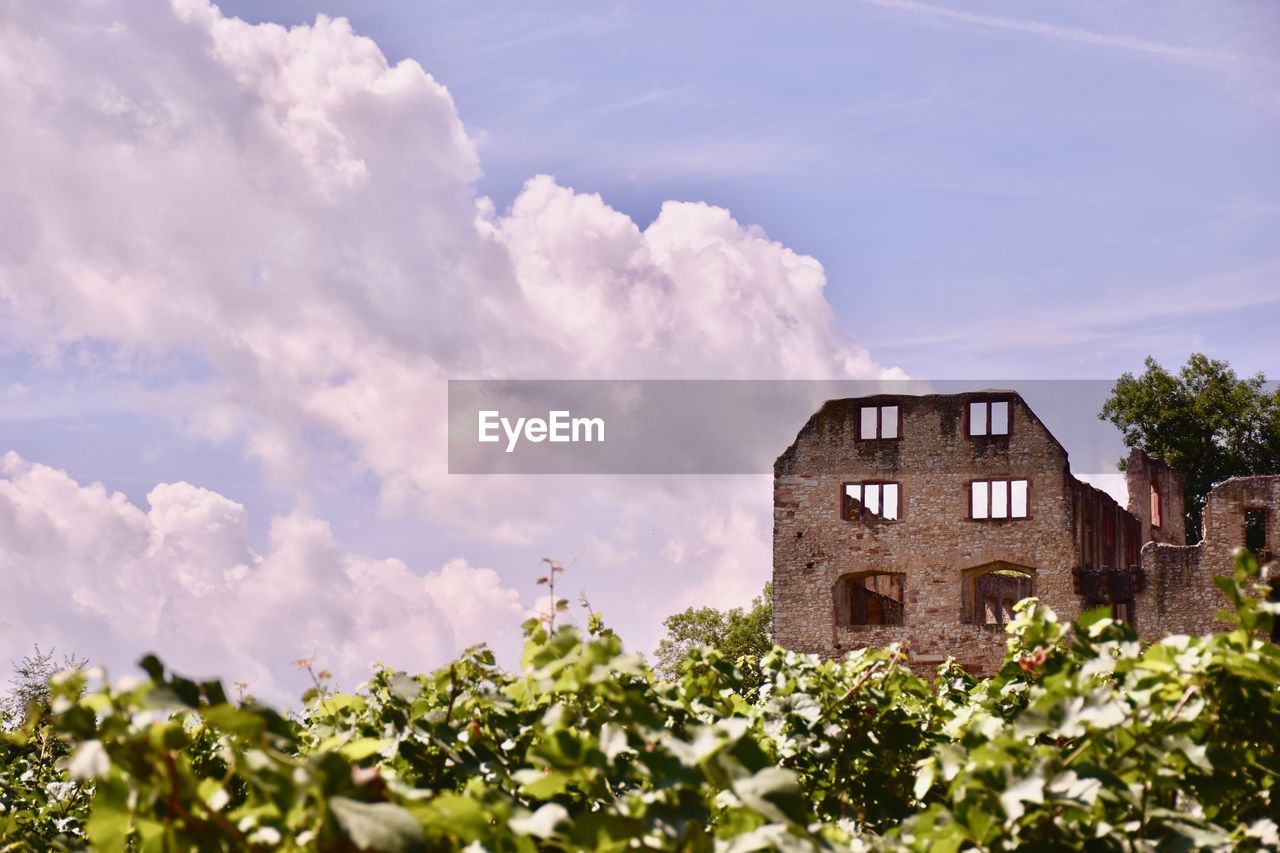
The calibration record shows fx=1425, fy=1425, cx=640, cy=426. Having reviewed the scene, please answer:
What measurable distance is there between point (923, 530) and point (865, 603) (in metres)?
A: 2.51

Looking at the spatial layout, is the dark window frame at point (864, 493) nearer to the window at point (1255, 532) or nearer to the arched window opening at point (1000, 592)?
the arched window opening at point (1000, 592)

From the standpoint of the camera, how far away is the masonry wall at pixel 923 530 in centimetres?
3084

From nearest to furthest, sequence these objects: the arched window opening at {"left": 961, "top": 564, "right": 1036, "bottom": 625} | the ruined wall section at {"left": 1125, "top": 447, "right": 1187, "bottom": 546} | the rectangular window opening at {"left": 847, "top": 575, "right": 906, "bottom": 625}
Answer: the rectangular window opening at {"left": 847, "top": 575, "right": 906, "bottom": 625}, the ruined wall section at {"left": 1125, "top": 447, "right": 1187, "bottom": 546}, the arched window opening at {"left": 961, "top": 564, "right": 1036, "bottom": 625}

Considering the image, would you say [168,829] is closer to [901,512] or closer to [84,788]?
[84,788]

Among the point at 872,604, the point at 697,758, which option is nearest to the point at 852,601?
the point at 872,604

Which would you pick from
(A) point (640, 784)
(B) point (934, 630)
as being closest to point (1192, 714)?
(A) point (640, 784)

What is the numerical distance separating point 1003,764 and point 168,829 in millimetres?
1698

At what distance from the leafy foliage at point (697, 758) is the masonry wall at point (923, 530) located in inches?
1038

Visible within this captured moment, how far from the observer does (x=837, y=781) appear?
471cm

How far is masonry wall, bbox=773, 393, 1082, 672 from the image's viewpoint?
30844 millimetres

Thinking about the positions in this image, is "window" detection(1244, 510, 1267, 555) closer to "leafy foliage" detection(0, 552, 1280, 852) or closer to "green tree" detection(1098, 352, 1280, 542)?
"green tree" detection(1098, 352, 1280, 542)

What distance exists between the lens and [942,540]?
3122 cm

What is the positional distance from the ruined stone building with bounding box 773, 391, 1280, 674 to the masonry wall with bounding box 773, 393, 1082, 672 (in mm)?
25

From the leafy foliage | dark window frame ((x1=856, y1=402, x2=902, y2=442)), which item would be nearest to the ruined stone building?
dark window frame ((x1=856, y1=402, x2=902, y2=442))
